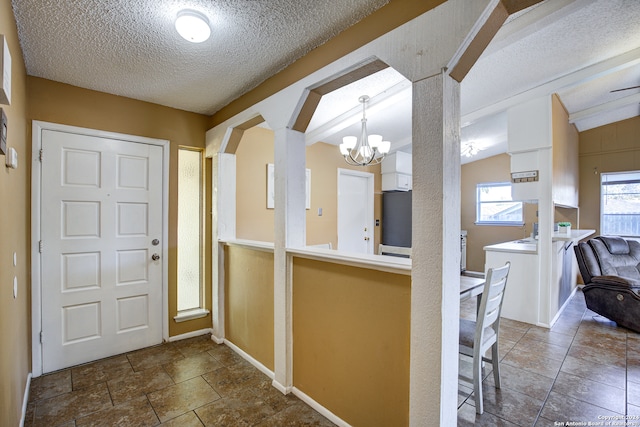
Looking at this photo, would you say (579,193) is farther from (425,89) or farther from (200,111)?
(200,111)

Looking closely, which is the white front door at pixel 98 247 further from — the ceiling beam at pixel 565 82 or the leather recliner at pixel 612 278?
the leather recliner at pixel 612 278

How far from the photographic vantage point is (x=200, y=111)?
3.20 meters

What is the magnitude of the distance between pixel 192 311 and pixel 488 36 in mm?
3395

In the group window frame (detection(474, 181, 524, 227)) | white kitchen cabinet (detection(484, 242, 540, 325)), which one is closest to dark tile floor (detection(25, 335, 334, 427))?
white kitchen cabinet (detection(484, 242, 540, 325))

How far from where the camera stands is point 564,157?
423cm

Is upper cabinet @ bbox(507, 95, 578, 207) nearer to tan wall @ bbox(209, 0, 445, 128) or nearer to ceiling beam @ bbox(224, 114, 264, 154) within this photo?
tan wall @ bbox(209, 0, 445, 128)

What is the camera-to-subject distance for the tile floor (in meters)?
1.91

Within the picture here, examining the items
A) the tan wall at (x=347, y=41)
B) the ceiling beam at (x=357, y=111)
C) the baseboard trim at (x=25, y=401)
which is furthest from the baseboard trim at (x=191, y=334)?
the ceiling beam at (x=357, y=111)

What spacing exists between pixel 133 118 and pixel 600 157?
737 cm

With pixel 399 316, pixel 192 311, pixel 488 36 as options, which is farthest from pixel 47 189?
pixel 488 36

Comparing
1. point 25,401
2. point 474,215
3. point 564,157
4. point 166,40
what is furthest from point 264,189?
point 474,215

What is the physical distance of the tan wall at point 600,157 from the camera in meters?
5.17

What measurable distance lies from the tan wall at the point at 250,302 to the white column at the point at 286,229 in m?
0.19

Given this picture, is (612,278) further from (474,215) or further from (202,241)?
(202,241)
